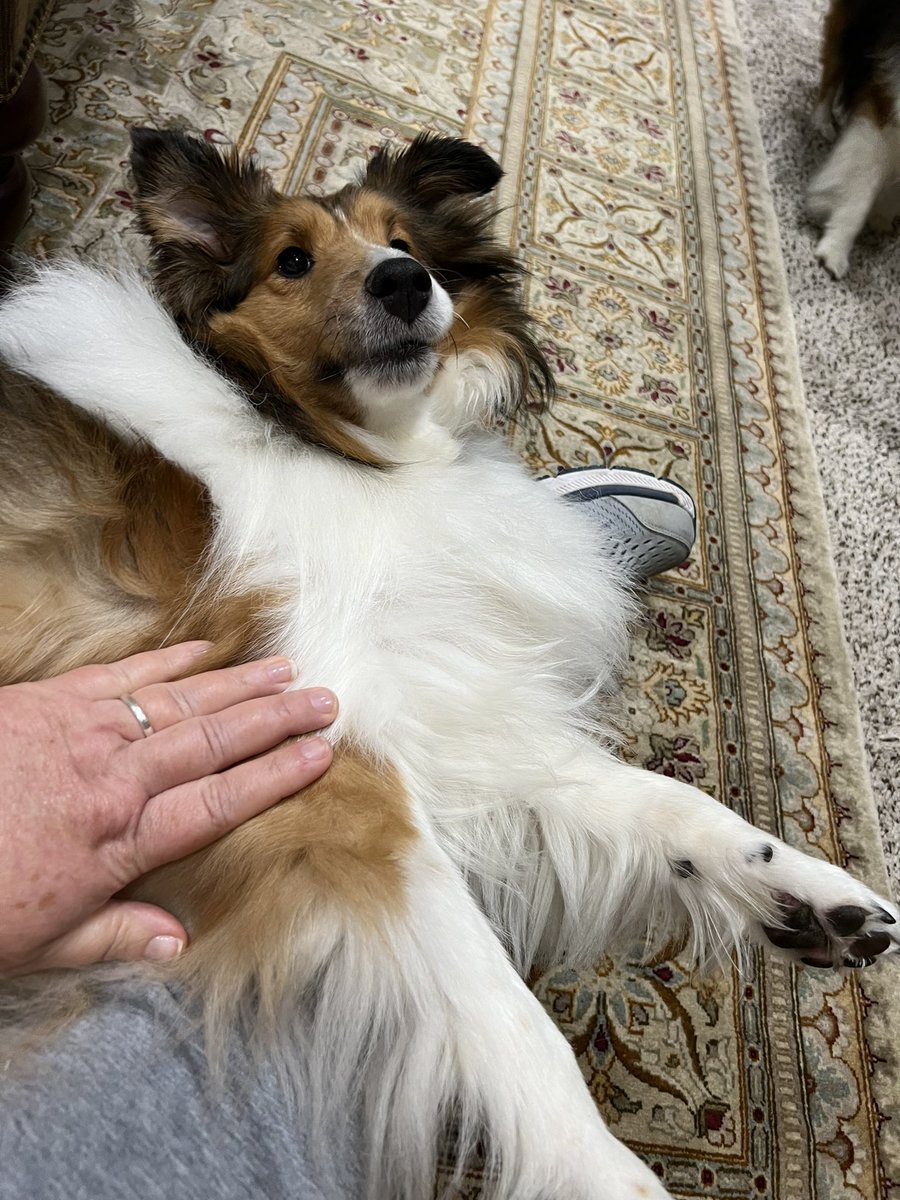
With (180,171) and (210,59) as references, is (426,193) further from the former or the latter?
(210,59)

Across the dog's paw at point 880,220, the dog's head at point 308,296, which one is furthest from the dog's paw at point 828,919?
the dog's paw at point 880,220

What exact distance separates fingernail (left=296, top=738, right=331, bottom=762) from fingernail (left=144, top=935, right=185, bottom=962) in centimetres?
30

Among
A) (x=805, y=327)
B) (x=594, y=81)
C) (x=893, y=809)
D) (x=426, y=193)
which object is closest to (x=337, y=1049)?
(x=893, y=809)

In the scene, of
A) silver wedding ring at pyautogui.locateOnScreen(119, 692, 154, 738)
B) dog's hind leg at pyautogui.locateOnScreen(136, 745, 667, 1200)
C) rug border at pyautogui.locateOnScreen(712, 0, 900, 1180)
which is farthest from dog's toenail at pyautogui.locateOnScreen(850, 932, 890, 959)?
silver wedding ring at pyautogui.locateOnScreen(119, 692, 154, 738)

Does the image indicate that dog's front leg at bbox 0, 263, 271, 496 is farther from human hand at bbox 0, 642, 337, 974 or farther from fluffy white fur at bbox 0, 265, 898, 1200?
human hand at bbox 0, 642, 337, 974

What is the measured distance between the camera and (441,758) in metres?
1.28

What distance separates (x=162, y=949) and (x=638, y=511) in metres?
1.52

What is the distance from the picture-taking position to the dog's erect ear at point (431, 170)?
1.85 metres

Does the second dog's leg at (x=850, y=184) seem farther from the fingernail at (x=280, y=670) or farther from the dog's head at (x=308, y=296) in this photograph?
the fingernail at (x=280, y=670)

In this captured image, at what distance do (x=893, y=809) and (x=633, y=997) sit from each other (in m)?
0.86

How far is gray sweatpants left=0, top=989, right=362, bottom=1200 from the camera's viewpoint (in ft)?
2.81

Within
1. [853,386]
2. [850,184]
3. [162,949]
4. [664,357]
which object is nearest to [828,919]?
[162,949]

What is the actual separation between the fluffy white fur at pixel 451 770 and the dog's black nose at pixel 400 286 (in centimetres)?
19

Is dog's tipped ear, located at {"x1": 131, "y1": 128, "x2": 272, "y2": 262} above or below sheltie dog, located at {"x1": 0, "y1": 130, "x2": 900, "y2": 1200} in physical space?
above
